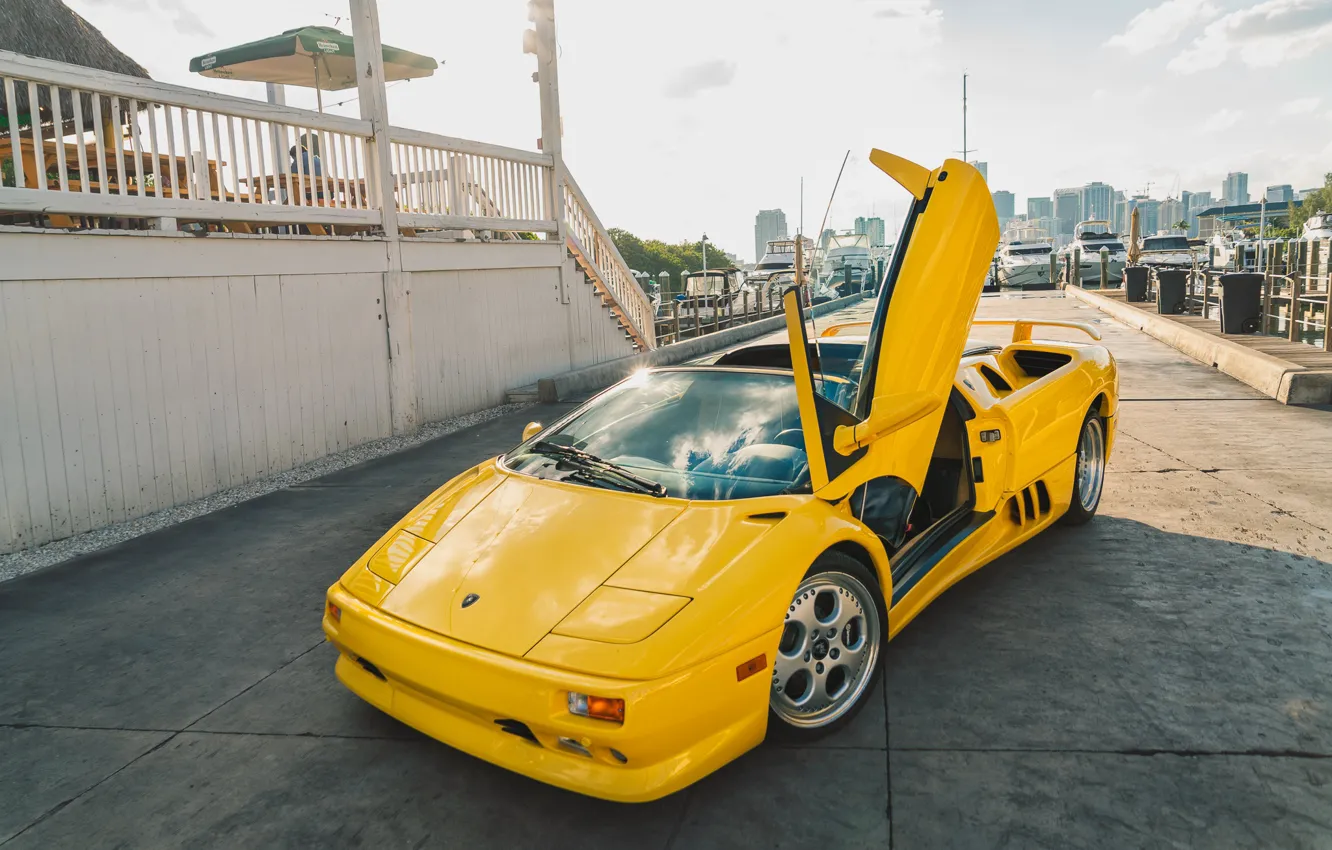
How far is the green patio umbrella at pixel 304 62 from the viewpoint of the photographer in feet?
34.7

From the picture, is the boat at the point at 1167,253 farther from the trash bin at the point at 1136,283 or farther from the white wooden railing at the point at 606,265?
the white wooden railing at the point at 606,265

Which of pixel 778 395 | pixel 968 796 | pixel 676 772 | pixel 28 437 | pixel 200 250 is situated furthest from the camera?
pixel 200 250

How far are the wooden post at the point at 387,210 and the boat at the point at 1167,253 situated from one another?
27876mm

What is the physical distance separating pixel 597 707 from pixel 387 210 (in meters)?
7.55

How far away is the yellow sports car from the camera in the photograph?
8.42ft

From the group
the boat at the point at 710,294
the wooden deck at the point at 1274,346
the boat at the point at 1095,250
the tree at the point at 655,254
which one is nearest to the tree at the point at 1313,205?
the tree at the point at 655,254

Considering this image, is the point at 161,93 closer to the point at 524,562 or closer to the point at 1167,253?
the point at 524,562

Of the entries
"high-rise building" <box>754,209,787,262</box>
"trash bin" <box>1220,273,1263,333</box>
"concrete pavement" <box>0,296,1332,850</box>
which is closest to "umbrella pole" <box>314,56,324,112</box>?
"concrete pavement" <box>0,296,1332,850</box>

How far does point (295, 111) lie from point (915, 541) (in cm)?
674

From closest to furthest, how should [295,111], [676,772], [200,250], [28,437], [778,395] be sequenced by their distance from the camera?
[676,772] → [778,395] → [28,437] → [200,250] → [295,111]

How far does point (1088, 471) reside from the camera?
17.6 feet

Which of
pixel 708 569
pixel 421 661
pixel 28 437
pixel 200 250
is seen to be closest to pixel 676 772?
pixel 708 569

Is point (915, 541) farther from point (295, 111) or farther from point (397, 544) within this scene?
point (295, 111)

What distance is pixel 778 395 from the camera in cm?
377
